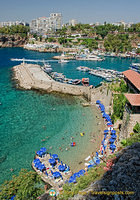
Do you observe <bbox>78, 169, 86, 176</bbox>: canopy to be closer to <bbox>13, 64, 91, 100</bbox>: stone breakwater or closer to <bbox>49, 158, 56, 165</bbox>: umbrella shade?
<bbox>49, 158, 56, 165</bbox>: umbrella shade

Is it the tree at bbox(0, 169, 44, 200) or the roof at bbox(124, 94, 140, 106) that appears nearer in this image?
the tree at bbox(0, 169, 44, 200)

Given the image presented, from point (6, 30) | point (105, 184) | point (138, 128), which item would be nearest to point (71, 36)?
point (6, 30)

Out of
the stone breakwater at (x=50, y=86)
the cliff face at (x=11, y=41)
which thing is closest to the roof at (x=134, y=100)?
the stone breakwater at (x=50, y=86)

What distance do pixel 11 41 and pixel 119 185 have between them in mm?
165305

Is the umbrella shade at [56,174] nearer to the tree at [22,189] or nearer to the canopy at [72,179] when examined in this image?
the canopy at [72,179]

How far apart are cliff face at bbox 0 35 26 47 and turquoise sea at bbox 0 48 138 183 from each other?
123075 mm

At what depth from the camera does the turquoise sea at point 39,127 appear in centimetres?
2400

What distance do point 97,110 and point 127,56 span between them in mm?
79305

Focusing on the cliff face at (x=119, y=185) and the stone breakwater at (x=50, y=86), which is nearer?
the cliff face at (x=119, y=185)

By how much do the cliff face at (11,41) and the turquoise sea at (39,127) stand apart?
12307 cm

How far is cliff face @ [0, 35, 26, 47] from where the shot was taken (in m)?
153

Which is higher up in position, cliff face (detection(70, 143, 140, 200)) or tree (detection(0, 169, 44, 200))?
cliff face (detection(70, 143, 140, 200))

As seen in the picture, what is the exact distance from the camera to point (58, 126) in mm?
30859

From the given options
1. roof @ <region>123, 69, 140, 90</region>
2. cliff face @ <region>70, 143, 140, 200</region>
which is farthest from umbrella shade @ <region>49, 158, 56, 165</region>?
roof @ <region>123, 69, 140, 90</region>
